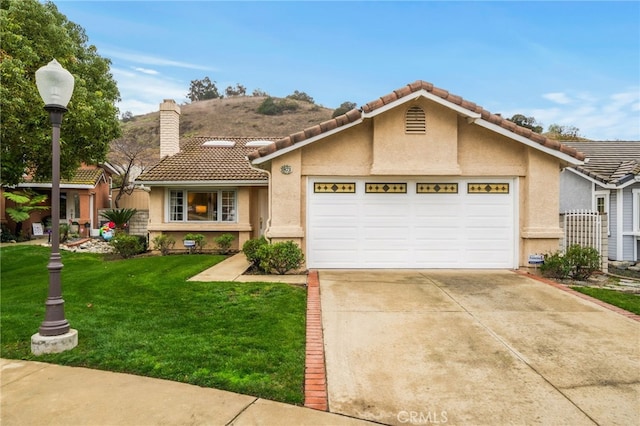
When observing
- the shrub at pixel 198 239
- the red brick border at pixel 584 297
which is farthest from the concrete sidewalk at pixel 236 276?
the red brick border at pixel 584 297

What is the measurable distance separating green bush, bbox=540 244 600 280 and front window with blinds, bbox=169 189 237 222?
A: 1069cm

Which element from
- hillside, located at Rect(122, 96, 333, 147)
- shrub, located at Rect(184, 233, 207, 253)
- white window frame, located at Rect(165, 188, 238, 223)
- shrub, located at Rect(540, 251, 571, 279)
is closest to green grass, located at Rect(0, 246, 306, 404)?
shrub, located at Rect(184, 233, 207, 253)

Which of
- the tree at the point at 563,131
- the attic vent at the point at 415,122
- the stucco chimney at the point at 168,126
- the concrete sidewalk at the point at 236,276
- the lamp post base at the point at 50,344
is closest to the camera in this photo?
the lamp post base at the point at 50,344

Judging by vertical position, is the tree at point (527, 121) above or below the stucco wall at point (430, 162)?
above

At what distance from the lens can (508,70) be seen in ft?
80.0

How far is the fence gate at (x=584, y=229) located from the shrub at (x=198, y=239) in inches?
480

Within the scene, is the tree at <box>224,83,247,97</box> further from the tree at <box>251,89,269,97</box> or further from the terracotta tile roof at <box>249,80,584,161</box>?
the terracotta tile roof at <box>249,80,584,161</box>

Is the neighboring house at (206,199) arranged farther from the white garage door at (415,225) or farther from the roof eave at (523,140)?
the roof eave at (523,140)

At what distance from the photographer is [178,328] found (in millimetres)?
5477

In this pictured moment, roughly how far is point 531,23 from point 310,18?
9650 mm

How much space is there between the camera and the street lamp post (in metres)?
4.71

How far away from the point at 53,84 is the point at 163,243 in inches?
371

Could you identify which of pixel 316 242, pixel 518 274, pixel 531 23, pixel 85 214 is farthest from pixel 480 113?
pixel 85 214

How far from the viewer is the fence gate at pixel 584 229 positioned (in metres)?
9.73
